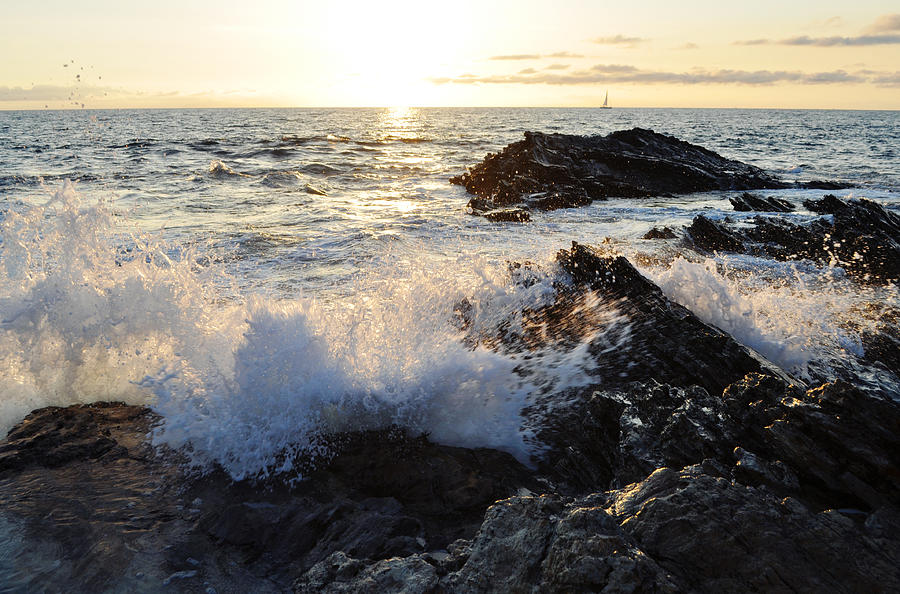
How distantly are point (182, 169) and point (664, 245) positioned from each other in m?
22.0

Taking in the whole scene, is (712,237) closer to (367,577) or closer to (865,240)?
(865,240)

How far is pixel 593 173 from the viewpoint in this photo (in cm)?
2056

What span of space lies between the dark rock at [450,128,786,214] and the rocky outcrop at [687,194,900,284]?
234 inches

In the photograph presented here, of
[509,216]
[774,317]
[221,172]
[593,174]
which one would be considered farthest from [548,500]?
[221,172]

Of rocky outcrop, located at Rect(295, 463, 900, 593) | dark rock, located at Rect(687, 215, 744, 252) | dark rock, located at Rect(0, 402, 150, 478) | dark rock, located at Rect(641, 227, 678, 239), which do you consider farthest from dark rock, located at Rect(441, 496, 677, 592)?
dark rock, located at Rect(641, 227, 678, 239)

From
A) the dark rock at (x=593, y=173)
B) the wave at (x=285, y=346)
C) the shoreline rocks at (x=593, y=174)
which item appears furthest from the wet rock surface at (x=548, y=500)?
the dark rock at (x=593, y=173)

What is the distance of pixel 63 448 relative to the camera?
3973 millimetres

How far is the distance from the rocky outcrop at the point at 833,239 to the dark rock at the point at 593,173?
5953mm

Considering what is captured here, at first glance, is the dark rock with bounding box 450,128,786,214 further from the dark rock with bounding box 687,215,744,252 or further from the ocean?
the ocean

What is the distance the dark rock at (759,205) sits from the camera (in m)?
14.6

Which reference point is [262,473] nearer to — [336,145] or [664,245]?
[664,245]

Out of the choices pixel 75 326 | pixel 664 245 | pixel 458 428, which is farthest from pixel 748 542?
pixel 664 245

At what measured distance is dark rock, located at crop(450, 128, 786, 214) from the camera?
17781 millimetres

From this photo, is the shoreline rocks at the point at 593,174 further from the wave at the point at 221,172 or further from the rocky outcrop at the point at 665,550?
the rocky outcrop at the point at 665,550
